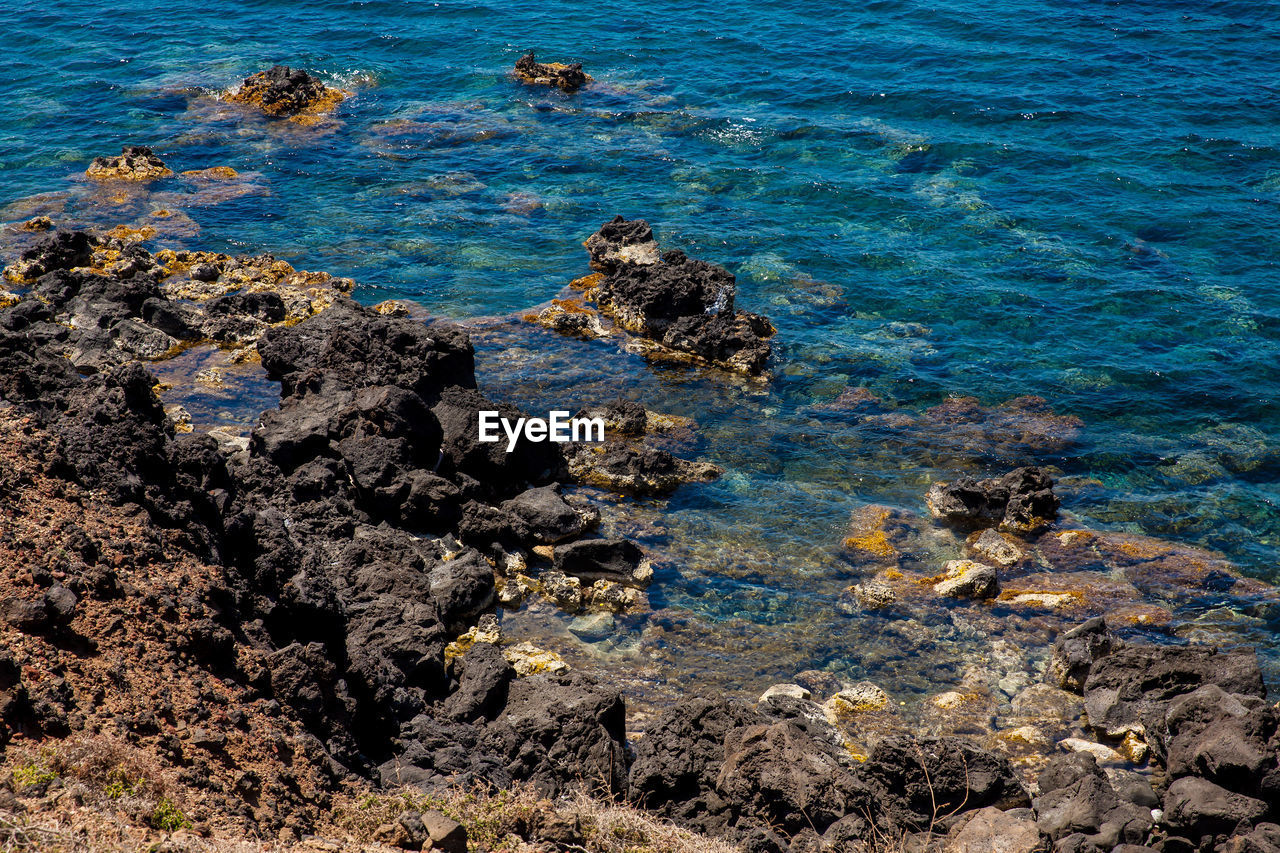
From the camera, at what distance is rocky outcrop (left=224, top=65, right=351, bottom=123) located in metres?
45.0

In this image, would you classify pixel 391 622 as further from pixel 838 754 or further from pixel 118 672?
pixel 838 754

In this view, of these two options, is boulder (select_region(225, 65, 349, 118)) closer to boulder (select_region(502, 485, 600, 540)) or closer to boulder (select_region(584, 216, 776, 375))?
boulder (select_region(584, 216, 776, 375))

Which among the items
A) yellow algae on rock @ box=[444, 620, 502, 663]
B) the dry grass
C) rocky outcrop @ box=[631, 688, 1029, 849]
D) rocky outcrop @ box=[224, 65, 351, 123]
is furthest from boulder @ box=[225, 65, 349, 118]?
the dry grass

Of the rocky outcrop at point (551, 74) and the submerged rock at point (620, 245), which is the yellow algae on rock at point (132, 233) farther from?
the rocky outcrop at point (551, 74)

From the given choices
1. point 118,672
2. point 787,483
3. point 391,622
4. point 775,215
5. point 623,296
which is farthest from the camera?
point 775,215

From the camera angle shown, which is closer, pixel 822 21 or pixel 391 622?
pixel 391 622

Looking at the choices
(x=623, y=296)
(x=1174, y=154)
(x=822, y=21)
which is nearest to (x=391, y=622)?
(x=623, y=296)

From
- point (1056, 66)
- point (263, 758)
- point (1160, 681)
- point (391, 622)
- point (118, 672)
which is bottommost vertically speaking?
point (1160, 681)

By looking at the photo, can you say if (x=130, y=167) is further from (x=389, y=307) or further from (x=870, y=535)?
(x=870, y=535)

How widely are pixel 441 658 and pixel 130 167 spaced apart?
103 ft

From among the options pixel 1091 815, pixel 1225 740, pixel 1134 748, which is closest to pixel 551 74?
pixel 1134 748

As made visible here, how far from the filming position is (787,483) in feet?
75.5

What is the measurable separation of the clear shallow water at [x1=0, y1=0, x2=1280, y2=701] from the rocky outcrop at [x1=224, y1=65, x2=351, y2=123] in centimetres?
140

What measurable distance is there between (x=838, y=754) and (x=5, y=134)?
4521 centimetres
